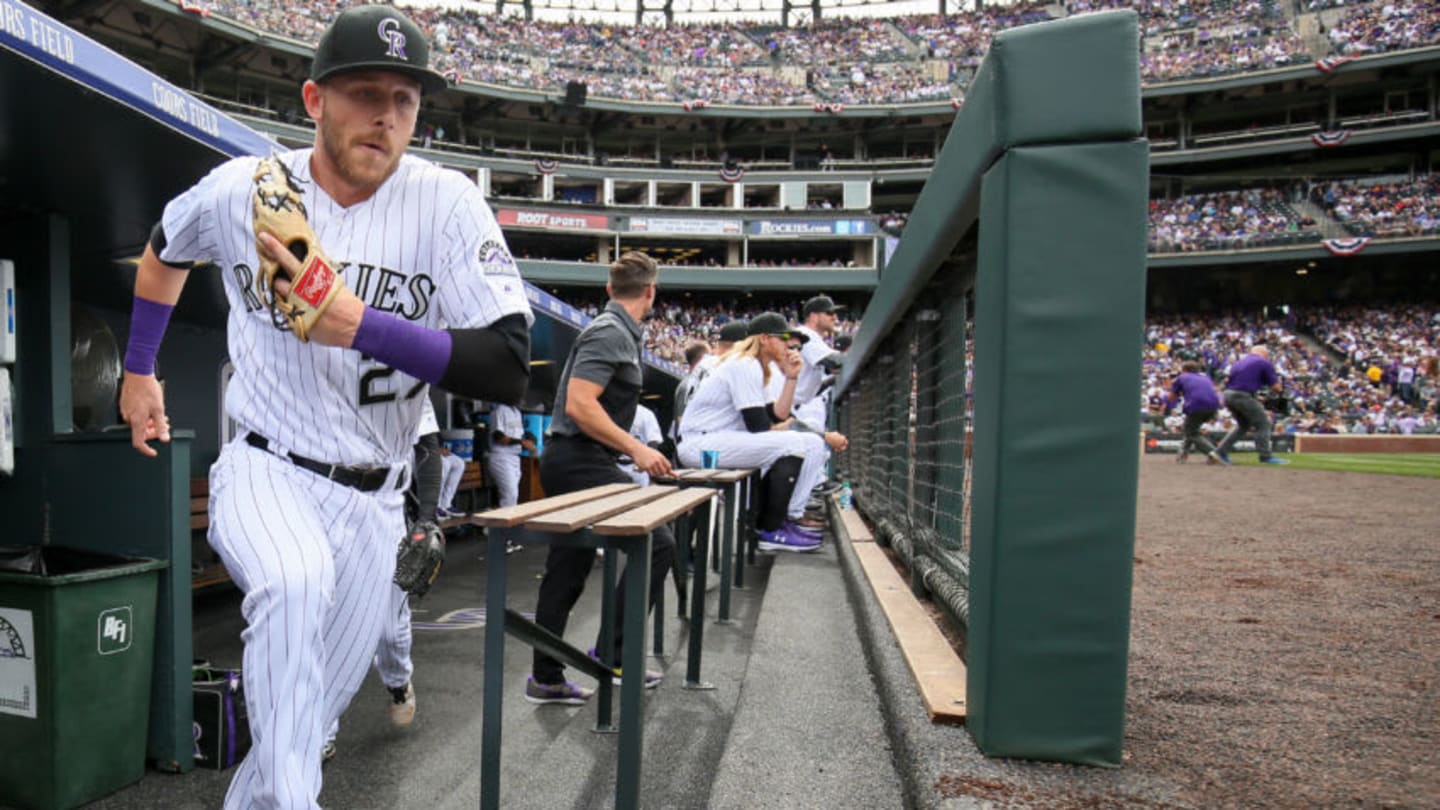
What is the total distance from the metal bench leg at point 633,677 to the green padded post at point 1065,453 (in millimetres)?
760

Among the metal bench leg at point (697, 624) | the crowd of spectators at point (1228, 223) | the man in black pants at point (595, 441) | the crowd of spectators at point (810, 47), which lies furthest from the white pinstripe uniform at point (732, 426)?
the crowd of spectators at point (810, 47)

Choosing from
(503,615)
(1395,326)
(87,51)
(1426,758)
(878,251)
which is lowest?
(1426,758)

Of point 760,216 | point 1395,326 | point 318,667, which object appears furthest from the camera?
point 760,216

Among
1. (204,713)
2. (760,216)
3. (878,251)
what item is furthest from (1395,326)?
(204,713)

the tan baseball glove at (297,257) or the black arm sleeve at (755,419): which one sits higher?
the tan baseball glove at (297,257)

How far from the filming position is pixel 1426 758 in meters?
1.79

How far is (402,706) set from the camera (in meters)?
2.92

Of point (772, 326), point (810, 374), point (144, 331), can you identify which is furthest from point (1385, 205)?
point (144, 331)

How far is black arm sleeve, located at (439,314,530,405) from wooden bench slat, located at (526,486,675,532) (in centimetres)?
30

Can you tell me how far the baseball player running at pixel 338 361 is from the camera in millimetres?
1579

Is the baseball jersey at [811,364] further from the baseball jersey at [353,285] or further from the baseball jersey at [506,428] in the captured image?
the baseball jersey at [353,285]

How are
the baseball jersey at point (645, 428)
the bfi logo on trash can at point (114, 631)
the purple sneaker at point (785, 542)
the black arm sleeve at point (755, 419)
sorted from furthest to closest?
the baseball jersey at point (645, 428)
the purple sneaker at point (785, 542)
the black arm sleeve at point (755, 419)
the bfi logo on trash can at point (114, 631)

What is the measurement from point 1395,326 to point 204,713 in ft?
123

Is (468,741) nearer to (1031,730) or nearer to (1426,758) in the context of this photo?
(1031,730)
